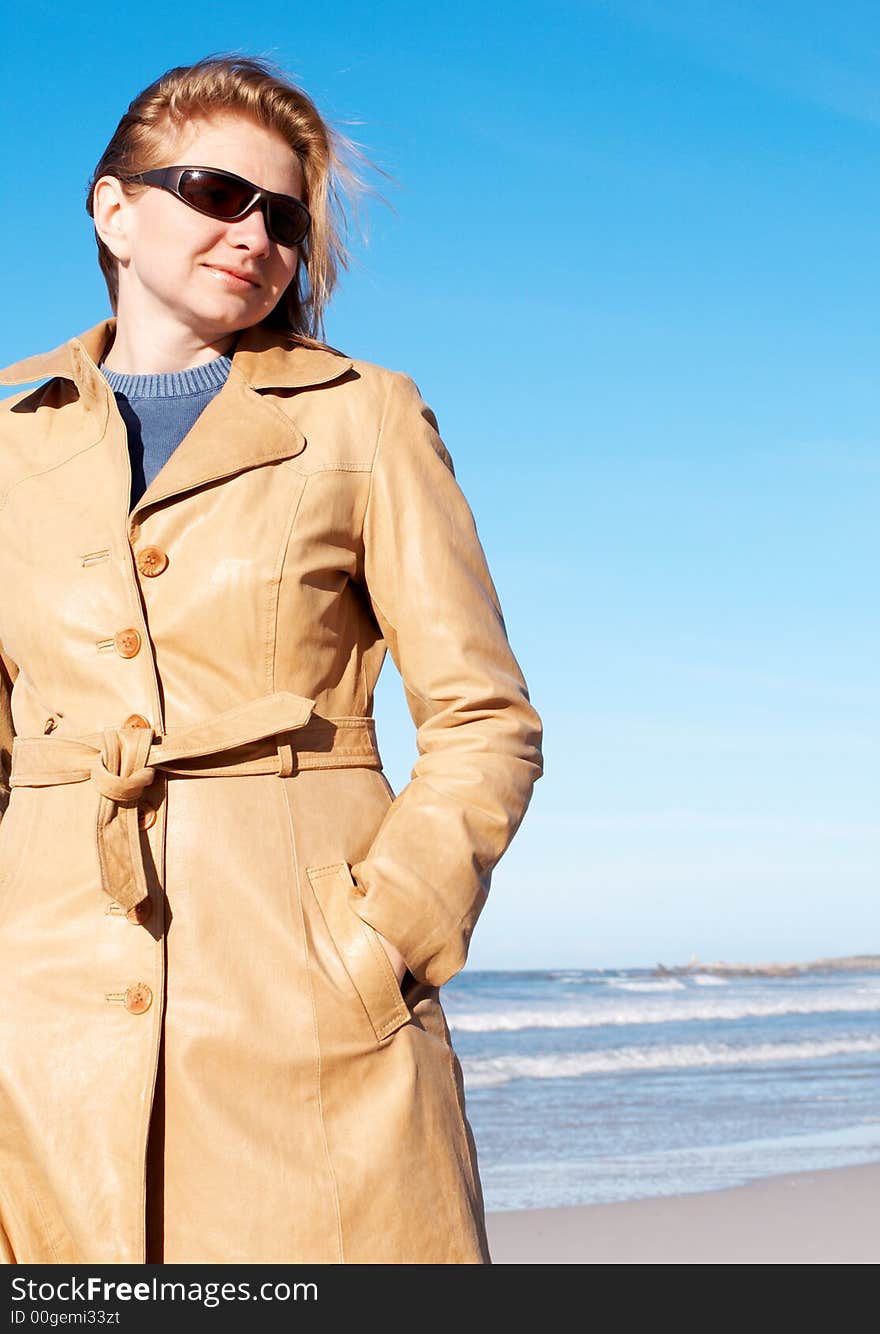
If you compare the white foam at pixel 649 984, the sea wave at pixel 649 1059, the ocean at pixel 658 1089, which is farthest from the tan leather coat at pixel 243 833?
the white foam at pixel 649 984

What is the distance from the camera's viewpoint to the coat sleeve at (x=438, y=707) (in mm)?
1825

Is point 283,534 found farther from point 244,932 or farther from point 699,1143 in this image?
point 699,1143

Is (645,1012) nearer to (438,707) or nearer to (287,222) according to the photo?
(438,707)

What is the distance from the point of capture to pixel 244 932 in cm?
178

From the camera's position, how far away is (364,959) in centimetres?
179

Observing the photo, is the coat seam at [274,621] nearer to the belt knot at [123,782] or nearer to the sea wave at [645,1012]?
the belt knot at [123,782]

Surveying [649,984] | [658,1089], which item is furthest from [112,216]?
[649,984]

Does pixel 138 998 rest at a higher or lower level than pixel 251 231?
lower

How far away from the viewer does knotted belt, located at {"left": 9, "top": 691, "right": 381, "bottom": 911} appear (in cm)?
177

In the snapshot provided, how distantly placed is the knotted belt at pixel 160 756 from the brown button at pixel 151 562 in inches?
7.7

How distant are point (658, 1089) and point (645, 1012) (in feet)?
27.2

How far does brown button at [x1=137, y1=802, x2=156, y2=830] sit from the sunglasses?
0.78m
